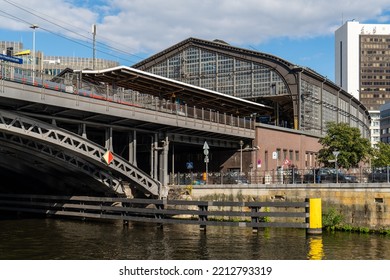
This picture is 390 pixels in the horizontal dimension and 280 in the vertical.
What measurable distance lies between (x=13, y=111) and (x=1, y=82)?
2.77 metres

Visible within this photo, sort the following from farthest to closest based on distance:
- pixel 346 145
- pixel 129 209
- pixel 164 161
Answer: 1. pixel 346 145
2. pixel 164 161
3. pixel 129 209

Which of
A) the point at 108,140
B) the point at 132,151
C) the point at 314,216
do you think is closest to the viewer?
the point at 314,216

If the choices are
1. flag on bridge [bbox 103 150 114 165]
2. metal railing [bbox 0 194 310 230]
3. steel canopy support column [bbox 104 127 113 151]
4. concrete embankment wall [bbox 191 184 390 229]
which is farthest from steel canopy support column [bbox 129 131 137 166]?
concrete embankment wall [bbox 191 184 390 229]

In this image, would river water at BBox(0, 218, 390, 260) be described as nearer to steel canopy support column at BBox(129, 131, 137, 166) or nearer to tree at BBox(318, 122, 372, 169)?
steel canopy support column at BBox(129, 131, 137, 166)

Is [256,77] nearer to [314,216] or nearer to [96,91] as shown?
[96,91]

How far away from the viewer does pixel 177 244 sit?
89.3 ft

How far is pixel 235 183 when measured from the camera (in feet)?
147

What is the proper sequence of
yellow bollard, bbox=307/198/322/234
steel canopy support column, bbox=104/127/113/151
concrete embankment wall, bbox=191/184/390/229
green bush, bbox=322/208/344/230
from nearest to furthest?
yellow bollard, bbox=307/198/322/234 < concrete embankment wall, bbox=191/184/390/229 < green bush, bbox=322/208/344/230 < steel canopy support column, bbox=104/127/113/151

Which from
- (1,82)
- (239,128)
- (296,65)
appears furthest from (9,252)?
(296,65)

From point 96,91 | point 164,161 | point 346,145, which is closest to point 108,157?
point 96,91

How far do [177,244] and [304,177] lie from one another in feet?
53.4

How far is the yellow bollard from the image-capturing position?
97.5 ft

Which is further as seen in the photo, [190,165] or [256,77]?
[256,77]

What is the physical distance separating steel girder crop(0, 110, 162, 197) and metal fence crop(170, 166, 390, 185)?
6.14 metres
